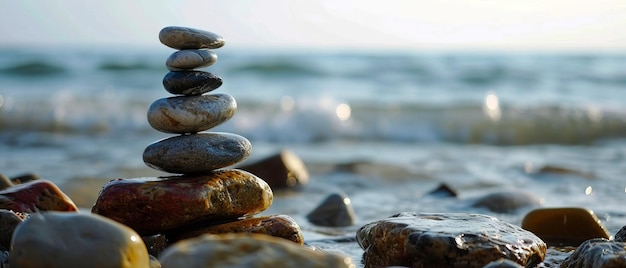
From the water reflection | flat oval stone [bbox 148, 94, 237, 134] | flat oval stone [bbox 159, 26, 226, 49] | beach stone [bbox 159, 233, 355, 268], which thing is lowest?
the water reflection

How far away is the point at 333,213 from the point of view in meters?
5.12

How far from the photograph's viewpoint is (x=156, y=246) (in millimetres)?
3711

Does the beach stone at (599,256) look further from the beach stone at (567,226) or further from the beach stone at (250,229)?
the beach stone at (250,229)

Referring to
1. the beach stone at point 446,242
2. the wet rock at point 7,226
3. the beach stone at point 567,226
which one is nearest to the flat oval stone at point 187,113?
the wet rock at point 7,226

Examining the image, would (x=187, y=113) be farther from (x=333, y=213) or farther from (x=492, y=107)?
(x=492, y=107)

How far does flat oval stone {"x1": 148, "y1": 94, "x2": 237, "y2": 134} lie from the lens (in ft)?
11.8

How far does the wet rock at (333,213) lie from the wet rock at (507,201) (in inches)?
38.8

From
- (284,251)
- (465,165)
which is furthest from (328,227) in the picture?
(465,165)

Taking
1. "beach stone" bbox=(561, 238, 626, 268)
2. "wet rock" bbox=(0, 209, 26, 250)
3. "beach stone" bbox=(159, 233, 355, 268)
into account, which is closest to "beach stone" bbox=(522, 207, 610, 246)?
"beach stone" bbox=(561, 238, 626, 268)

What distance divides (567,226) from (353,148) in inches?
198

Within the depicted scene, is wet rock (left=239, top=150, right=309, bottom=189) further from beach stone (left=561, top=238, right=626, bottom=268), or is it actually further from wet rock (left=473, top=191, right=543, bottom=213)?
beach stone (left=561, top=238, right=626, bottom=268)

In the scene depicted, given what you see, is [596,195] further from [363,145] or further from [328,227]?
[363,145]

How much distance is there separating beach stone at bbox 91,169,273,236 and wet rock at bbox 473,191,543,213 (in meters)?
2.40

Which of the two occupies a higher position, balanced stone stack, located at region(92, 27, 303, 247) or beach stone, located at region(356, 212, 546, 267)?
balanced stone stack, located at region(92, 27, 303, 247)
